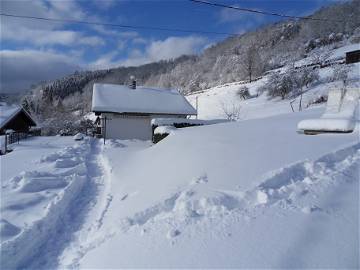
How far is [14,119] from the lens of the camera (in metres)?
30.3

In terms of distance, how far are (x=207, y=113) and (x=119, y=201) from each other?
33.4 meters

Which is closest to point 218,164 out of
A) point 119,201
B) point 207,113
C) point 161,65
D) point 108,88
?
point 119,201

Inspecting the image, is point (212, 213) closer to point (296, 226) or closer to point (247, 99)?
point (296, 226)

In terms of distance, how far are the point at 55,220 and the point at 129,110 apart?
59.9 ft

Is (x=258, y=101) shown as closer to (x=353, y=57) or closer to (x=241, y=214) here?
(x=353, y=57)

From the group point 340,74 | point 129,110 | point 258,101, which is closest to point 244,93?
point 258,101

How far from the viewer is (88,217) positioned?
5.96 metres

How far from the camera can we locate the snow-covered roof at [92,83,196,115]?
23516 mm

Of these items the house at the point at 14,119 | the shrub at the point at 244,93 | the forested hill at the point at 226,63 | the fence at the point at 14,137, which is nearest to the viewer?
the fence at the point at 14,137

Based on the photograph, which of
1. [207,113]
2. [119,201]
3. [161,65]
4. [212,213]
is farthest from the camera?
[161,65]

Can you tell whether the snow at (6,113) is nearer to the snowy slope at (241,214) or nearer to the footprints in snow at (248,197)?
the snowy slope at (241,214)

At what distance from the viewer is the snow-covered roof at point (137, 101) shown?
23516mm

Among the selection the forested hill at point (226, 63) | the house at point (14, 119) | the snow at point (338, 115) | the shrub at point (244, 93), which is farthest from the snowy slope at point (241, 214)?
the forested hill at point (226, 63)

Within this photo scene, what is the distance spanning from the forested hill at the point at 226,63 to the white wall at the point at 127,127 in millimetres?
22218
